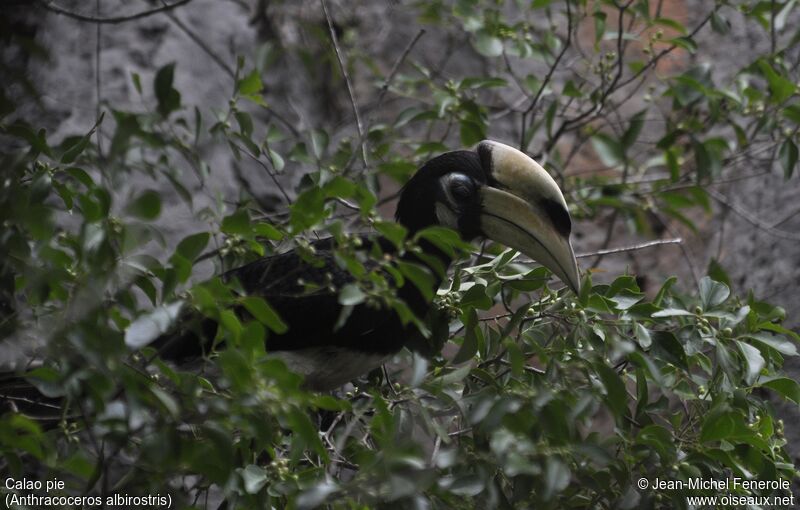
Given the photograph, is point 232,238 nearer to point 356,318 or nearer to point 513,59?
point 356,318

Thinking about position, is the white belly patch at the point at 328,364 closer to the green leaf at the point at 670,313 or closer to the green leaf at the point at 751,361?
the green leaf at the point at 670,313

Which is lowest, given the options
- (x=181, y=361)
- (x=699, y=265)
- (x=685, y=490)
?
(x=699, y=265)

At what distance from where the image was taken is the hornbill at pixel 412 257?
185 centimetres

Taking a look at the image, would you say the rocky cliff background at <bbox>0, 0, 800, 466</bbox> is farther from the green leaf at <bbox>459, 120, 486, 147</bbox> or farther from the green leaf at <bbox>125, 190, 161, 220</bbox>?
the green leaf at <bbox>125, 190, 161, 220</bbox>

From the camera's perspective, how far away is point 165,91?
1.25 m

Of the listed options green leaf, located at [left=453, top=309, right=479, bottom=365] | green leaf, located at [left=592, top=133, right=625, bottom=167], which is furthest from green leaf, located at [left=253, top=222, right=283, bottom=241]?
green leaf, located at [left=592, top=133, right=625, bottom=167]

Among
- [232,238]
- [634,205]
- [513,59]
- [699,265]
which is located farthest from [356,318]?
[513,59]

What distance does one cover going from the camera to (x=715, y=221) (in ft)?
11.4

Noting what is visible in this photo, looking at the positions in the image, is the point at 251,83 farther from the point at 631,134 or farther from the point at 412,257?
the point at 631,134

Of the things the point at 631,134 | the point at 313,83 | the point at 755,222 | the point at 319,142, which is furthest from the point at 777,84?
the point at 313,83

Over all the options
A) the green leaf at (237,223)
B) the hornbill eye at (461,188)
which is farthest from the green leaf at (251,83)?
the green leaf at (237,223)

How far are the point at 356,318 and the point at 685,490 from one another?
0.70 meters

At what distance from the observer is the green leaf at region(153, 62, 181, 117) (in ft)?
4.08

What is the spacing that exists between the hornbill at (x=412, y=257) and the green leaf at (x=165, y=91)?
0.63 m
